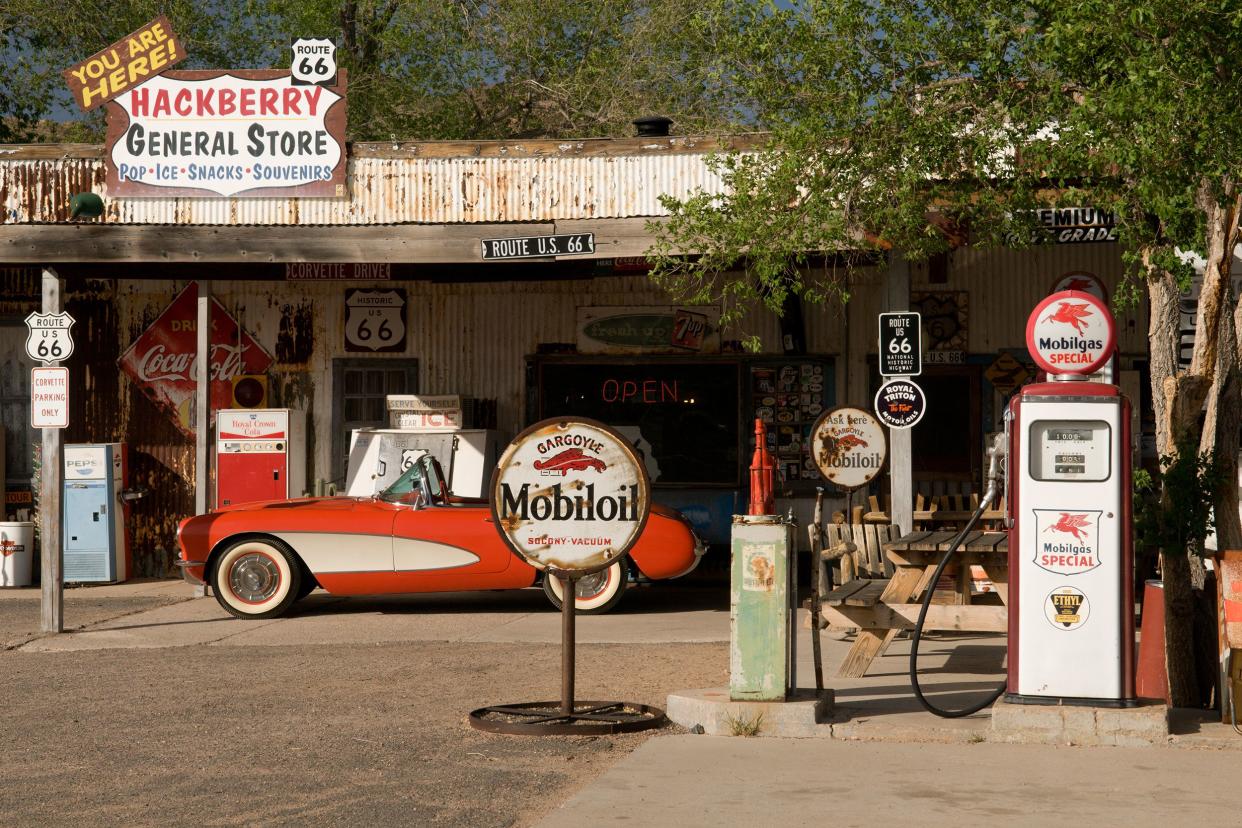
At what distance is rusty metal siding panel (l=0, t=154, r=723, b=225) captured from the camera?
48.2ft

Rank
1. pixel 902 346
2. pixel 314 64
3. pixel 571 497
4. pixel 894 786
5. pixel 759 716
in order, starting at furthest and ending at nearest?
pixel 314 64, pixel 902 346, pixel 571 497, pixel 759 716, pixel 894 786

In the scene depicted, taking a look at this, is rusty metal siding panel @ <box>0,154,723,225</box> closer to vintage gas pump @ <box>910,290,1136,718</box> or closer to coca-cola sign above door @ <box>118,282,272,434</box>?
coca-cola sign above door @ <box>118,282,272,434</box>

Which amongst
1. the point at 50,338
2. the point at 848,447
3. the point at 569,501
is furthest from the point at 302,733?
the point at 848,447

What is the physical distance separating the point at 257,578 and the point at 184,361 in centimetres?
461

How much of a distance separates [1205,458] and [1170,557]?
1.89ft

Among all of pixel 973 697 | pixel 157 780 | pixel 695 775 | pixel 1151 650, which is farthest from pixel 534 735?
pixel 1151 650

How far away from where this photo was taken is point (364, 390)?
56.3 ft

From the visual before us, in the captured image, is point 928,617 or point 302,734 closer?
point 302,734

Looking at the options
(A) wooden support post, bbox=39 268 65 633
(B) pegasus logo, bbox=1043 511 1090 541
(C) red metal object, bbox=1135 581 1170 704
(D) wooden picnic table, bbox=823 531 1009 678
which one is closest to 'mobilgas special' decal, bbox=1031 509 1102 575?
(B) pegasus logo, bbox=1043 511 1090 541

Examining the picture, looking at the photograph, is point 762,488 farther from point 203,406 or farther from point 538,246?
point 203,406

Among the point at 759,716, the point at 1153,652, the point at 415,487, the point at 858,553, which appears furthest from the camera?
the point at 415,487

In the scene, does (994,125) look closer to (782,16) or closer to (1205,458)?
(782,16)

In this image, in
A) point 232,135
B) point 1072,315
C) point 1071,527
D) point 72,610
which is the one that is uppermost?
point 232,135

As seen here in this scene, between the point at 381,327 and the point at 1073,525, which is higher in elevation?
the point at 381,327
